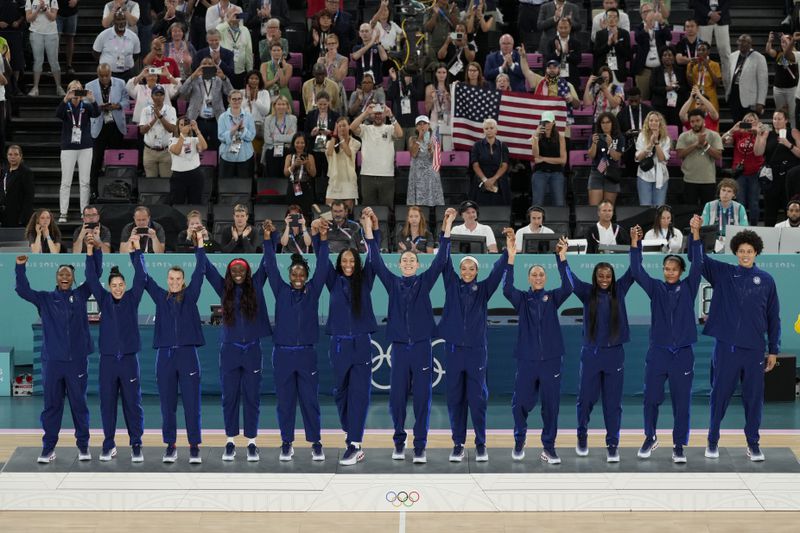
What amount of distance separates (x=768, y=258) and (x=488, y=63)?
6117mm

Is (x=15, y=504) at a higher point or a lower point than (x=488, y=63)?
lower

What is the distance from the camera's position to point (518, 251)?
16.0 meters

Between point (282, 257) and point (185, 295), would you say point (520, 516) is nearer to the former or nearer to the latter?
point (185, 295)

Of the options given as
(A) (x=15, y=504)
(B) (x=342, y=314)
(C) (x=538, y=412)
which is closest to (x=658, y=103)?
(C) (x=538, y=412)

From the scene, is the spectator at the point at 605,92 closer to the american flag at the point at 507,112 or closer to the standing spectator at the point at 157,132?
the american flag at the point at 507,112

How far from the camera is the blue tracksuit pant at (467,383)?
12164 millimetres

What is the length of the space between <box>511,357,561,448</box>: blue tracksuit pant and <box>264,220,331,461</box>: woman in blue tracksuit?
1907mm

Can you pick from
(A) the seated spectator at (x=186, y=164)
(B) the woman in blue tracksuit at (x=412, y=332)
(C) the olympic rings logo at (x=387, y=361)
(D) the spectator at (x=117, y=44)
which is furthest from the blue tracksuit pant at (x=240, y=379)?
(D) the spectator at (x=117, y=44)

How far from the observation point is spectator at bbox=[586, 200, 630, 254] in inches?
635

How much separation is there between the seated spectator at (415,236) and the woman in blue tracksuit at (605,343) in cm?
382

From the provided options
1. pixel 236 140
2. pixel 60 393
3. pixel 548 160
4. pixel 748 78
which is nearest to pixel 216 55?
pixel 236 140

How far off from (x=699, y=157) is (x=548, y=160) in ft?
7.23

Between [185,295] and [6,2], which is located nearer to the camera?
[185,295]

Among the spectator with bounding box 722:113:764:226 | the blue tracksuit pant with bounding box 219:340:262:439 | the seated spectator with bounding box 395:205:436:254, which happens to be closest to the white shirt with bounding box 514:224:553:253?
the seated spectator with bounding box 395:205:436:254
